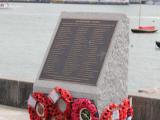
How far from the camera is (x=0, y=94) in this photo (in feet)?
33.1

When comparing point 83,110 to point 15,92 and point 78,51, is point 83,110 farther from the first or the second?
point 15,92

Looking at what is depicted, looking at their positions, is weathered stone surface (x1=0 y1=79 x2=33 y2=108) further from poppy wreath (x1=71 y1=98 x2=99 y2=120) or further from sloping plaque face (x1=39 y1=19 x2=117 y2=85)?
poppy wreath (x1=71 y1=98 x2=99 y2=120)

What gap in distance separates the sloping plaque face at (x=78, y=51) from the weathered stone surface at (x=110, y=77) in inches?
2.1

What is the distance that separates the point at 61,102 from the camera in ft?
21.7

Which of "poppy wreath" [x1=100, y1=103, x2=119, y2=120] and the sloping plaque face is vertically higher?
the sloping plaque face

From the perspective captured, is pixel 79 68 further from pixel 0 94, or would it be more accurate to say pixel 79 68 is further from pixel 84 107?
pixel 0 94

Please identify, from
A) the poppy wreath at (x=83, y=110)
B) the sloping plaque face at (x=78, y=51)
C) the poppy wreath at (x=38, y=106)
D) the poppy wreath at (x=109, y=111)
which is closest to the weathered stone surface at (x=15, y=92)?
the poppy wreath at (x=38, y=106)

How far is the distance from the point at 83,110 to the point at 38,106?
72 cm

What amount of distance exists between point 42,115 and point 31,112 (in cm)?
19

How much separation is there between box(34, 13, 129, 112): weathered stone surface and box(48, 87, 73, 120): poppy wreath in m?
0.09

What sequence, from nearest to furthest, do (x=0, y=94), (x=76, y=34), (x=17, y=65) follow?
1. (x=76, y=34)
2. (x=0, y=94)
3. (x=17, y=65)

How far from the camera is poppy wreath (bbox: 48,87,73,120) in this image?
6516mm

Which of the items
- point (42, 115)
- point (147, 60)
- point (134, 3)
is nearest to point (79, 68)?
point (42, 115)

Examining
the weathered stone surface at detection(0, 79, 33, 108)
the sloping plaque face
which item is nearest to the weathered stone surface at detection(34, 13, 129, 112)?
the sloping plaque face
